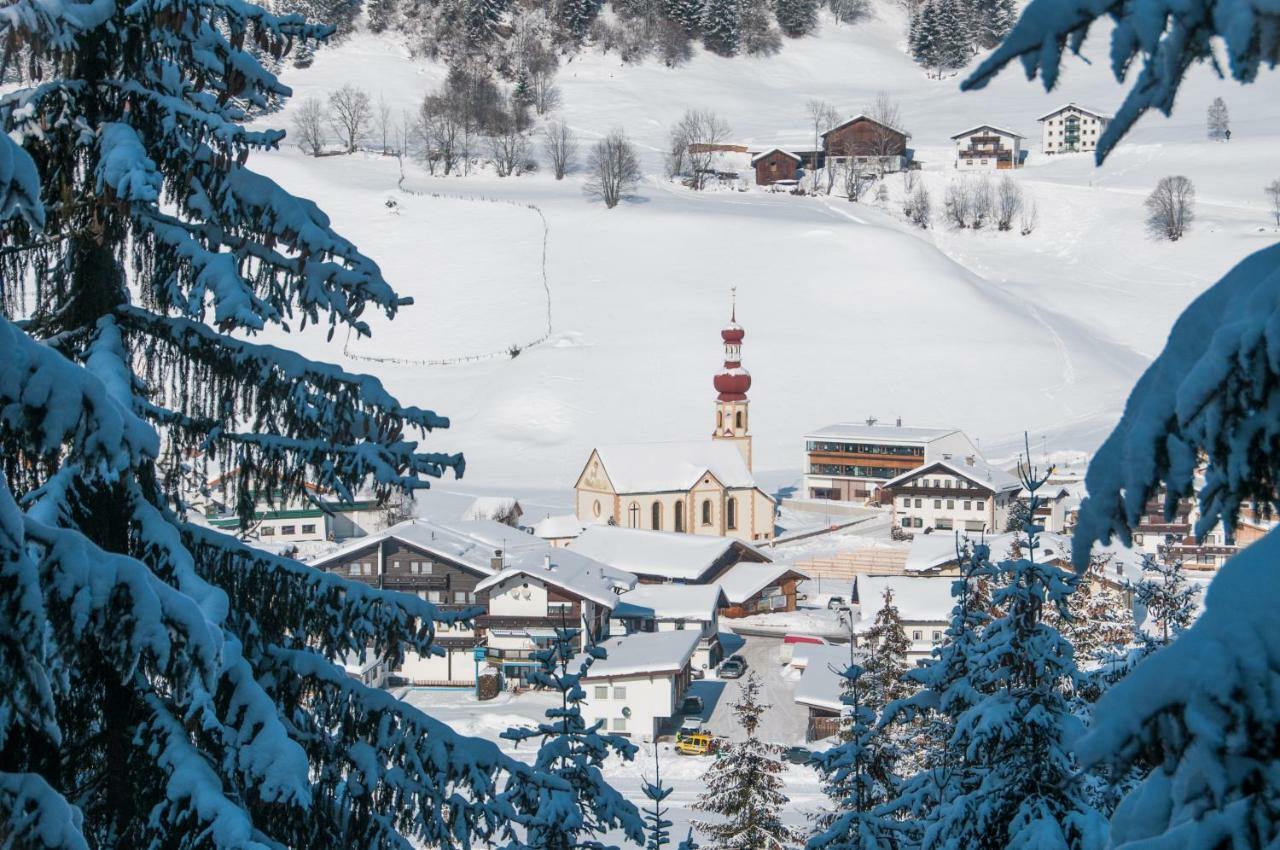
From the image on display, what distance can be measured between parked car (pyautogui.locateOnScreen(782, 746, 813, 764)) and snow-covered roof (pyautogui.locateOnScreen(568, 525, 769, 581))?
11210 millimetres

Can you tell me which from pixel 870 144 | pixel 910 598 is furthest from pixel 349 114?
pixel 910 598

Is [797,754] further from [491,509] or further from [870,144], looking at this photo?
[870,144]

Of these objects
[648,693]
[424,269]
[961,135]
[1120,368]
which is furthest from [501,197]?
[648,693]

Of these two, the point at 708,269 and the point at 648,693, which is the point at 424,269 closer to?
the point at 708,269

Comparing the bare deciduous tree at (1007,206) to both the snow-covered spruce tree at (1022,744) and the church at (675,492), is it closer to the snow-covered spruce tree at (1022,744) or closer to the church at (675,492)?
the church at (675,492)

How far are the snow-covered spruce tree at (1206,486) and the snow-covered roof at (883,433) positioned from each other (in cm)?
4256

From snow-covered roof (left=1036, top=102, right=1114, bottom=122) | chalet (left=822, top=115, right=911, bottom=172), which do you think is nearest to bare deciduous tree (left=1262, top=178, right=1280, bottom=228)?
snow-covered roof (left=1036, top=102, right=1114, bottom=122)

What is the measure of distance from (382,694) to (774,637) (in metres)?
27.6

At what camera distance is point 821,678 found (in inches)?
989

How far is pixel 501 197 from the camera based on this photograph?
7275 cm

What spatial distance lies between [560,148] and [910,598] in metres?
53.5

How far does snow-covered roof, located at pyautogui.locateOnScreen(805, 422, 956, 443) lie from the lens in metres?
44.2

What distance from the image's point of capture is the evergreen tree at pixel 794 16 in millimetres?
111062

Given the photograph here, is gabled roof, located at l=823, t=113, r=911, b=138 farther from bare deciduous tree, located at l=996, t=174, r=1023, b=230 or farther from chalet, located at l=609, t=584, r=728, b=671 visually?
chalet, located at l=609, t=584, r=728, b=671
